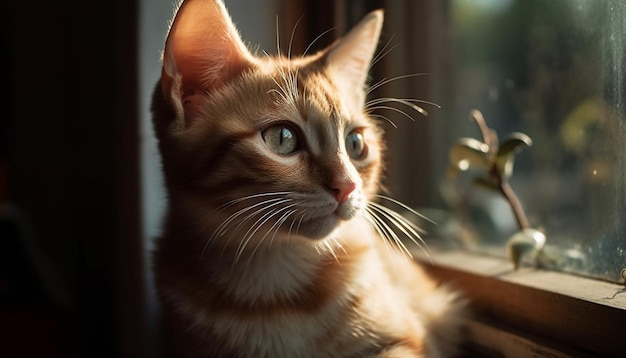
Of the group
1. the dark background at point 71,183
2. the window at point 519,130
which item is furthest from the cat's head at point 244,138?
the dark background at point 71,183

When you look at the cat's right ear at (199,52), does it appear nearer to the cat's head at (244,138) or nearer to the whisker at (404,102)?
the cat's head at (244,138)

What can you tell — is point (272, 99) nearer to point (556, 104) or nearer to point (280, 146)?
point (280, 146)

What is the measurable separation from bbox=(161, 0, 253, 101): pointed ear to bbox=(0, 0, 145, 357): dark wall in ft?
1.46

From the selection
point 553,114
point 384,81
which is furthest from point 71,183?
point 553,114

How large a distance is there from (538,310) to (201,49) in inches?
26.0

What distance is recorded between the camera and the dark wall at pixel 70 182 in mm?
1406

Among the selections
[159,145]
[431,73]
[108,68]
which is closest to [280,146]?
[159,145]

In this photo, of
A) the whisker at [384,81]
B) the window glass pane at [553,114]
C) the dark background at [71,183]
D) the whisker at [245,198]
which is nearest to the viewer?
the whisker at [245,198]

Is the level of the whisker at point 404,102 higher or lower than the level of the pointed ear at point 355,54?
lower

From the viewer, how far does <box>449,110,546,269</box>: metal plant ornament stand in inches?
40.4

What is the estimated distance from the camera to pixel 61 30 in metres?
1.84

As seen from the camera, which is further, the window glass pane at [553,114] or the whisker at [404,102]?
the whisker at [404,102]

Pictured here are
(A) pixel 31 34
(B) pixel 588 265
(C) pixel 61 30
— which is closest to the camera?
(B) pixel 588 265

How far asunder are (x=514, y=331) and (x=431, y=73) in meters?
0.62
